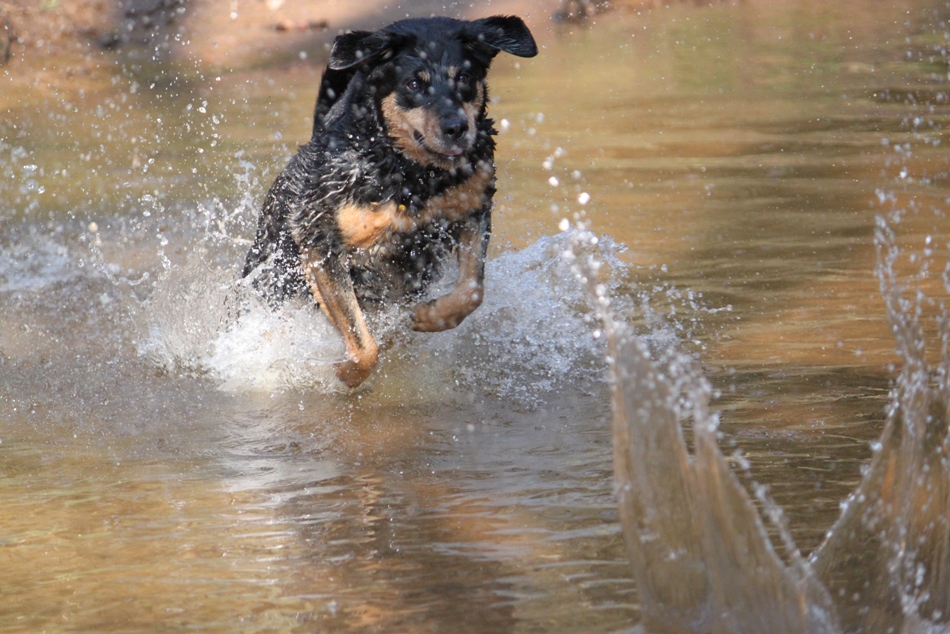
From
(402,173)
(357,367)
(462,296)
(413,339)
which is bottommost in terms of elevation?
(413,339)

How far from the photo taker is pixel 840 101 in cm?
1001

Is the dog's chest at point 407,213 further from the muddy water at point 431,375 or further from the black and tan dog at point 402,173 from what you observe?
the muddy water at point 431,375

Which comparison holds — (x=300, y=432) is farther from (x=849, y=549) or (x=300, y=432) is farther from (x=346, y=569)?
(x=849, y=549)

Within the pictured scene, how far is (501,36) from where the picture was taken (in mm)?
4613

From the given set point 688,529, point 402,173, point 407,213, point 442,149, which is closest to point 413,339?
point 407,213

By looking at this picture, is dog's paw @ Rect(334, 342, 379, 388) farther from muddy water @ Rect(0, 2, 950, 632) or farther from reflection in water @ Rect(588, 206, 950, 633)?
reflection in water @ Rect(588, 206, 950, 633)

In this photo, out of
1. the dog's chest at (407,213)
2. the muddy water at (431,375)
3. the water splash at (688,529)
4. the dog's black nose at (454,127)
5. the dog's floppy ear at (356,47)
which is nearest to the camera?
the water splash at (688,529)

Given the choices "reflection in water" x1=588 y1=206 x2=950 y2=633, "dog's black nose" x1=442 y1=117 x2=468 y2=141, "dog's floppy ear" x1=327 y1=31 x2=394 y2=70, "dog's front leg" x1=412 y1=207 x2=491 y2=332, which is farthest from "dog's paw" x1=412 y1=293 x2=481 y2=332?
"reflection in water" x1=588 y1=206 x2=950 y2=633

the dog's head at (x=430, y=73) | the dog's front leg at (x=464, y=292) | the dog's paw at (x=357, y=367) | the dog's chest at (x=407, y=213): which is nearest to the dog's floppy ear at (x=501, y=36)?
the dog's head at (x=430, y=73)

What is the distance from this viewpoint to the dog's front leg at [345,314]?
4613mm

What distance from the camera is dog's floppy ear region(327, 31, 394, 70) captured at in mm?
4387

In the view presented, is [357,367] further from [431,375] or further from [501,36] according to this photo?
[501,36]

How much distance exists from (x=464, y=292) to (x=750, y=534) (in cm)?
226

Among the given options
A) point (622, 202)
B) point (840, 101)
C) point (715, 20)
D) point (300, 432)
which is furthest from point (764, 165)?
point (715, 20)
